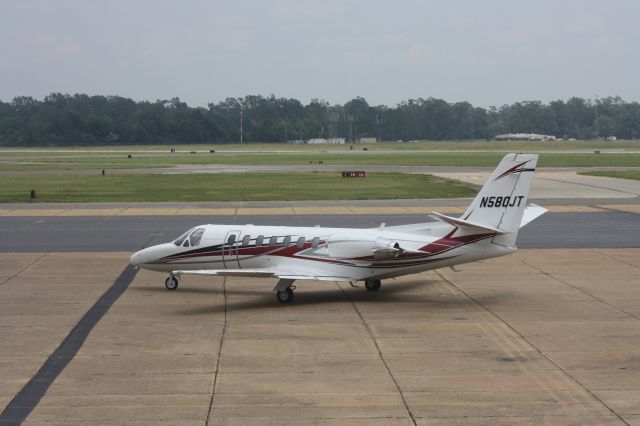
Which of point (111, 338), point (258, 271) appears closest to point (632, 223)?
point (258, 271)

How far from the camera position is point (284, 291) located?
3023 cm

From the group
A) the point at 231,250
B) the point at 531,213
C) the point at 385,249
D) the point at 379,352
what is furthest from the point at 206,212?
the point at 379,352

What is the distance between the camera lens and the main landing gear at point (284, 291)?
98.9ft

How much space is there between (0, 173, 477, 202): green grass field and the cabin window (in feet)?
123

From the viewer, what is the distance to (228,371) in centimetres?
2159

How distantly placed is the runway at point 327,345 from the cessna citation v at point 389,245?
3.71 feet

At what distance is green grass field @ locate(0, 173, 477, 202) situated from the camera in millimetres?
72000

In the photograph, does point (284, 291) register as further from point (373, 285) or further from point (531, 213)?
point (531, 213)

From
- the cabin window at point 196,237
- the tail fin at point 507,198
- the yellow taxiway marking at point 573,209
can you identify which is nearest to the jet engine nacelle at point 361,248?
the tail fin at point 507,198

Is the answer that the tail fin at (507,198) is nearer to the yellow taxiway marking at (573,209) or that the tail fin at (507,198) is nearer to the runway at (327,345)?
the runway at (327,345)

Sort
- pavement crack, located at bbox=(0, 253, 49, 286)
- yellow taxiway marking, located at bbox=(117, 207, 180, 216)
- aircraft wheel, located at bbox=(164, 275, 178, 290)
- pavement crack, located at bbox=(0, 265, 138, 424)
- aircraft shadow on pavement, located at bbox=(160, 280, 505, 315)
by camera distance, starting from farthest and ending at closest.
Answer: yellow taxiway marking, located at bbox=(117, 207, 180, 216), pavement crack, located at bbox=(0, 253, 49, 286), aircraft wheel, located at bbox=(164, 275, 178, 290), aircraft shadow on pavement, located at bbox=(160, 280, 505, 315), pavement crack, located at bbox=(0, 265, 138, 424)

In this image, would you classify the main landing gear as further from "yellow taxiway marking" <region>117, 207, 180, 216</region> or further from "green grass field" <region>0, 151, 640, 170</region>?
"green grass field" <region>0, 151, 640, 170</region>

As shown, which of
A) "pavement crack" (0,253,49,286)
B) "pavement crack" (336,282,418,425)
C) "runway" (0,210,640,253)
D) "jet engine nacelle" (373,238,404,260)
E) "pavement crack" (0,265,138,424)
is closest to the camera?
"pavement crack" (336,282,418,425)

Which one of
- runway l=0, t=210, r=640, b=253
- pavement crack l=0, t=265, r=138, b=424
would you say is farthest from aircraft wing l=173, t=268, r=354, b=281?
runway l=0, t=210, r=640, b=253
